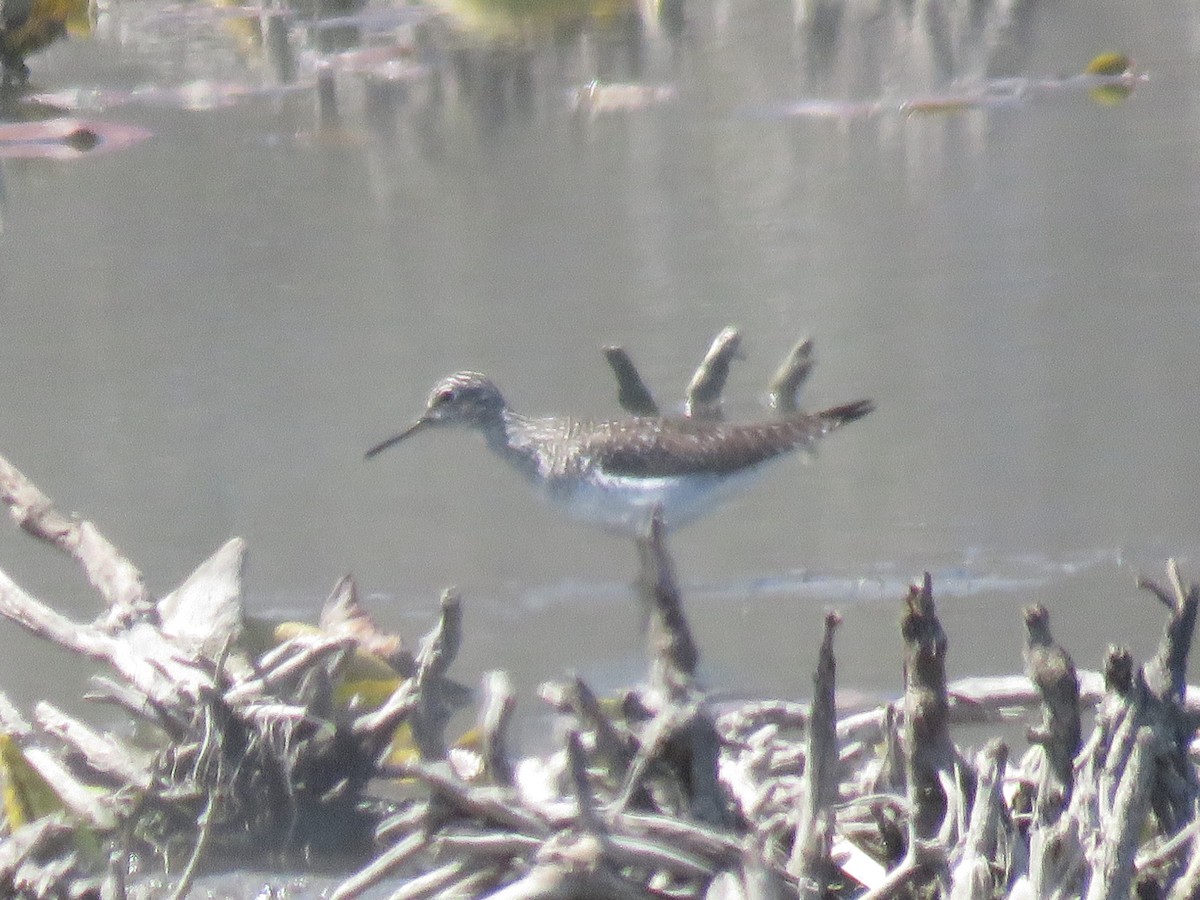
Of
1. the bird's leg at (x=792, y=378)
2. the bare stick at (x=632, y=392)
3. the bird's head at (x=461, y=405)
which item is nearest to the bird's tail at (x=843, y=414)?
the bird's leg at (x=792, y=378)

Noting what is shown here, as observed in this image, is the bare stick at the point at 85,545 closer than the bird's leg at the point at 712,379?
Yes

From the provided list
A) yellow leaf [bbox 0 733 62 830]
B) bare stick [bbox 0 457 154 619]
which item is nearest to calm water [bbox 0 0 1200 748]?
bare stick [bbox 0 457 154 619]

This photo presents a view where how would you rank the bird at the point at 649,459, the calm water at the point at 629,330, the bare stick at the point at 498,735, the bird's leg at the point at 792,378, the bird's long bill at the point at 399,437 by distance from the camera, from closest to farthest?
the bare stick at the point at 498,735, the calm water at the point at 629,330, the bird at the point at 649,459, the bird's long bill at the point at 399,437, the bird's leg at the point at 792,378

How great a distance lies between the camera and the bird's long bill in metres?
6.20

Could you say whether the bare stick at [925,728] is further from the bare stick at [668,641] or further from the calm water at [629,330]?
the calm water at [629,330]

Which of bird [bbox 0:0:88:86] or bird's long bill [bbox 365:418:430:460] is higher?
bird [bbox 0:0:88:86]

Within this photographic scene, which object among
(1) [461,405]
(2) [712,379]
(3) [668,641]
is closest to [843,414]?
(2) [712,379]

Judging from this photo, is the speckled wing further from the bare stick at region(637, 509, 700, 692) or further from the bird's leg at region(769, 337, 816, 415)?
the bare stick at region(637, 509, 700, 692)

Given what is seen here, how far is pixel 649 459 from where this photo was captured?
6.02 metres

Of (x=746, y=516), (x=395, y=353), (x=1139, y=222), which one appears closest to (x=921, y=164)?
(x=1139, y=222)

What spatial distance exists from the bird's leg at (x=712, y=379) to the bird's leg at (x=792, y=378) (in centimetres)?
18

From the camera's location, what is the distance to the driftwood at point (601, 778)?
2.86m

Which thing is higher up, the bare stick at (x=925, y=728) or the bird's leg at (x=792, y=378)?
the bare stick at (x=925, y=728)

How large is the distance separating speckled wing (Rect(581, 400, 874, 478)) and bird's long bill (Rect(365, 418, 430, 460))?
0.59 meters
